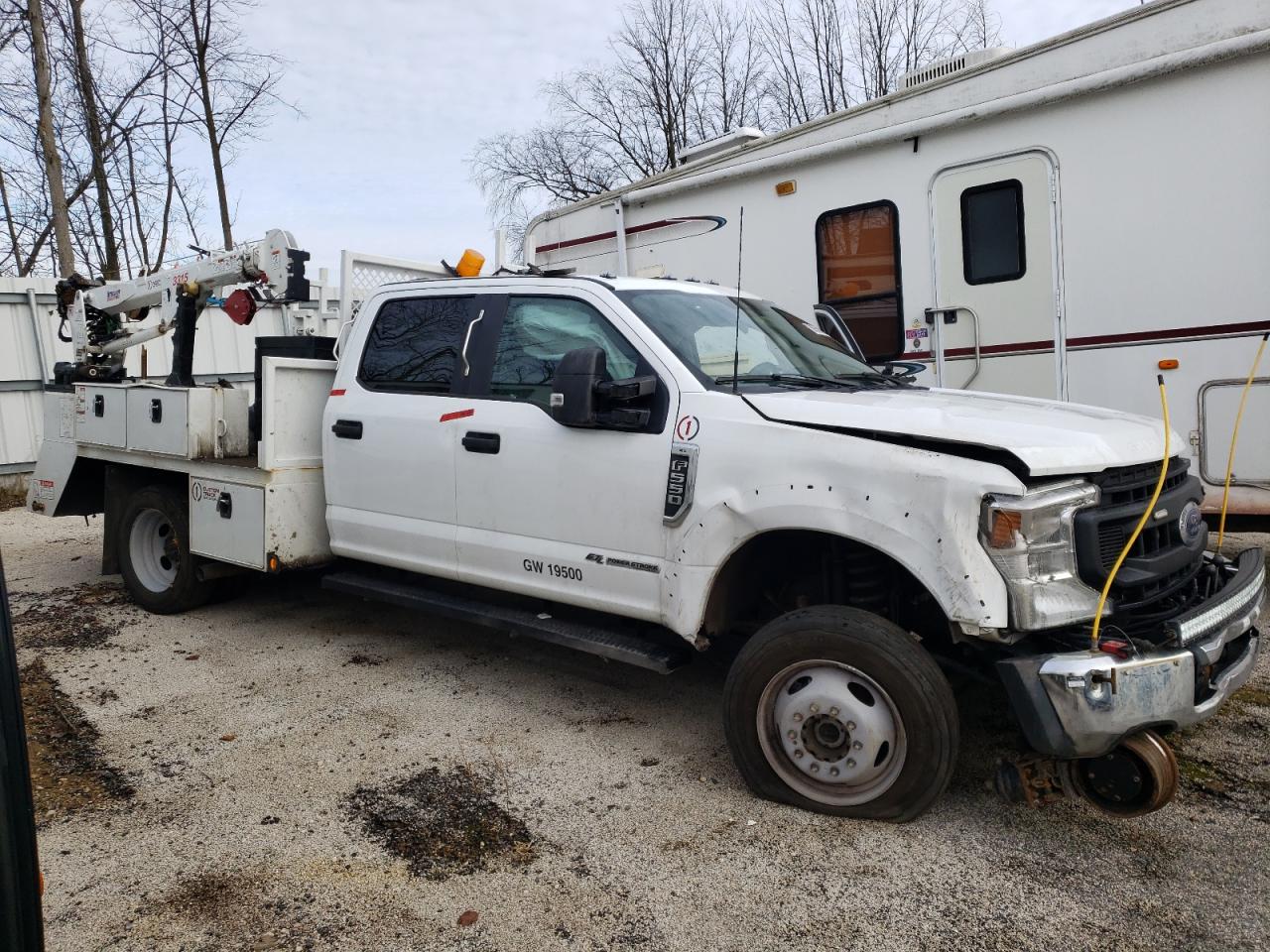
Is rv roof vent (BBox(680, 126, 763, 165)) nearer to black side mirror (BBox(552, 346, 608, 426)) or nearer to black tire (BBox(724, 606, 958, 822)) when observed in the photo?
black side mirror (BBox(552, 346, 608, 426))

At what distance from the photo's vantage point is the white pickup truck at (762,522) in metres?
3.14

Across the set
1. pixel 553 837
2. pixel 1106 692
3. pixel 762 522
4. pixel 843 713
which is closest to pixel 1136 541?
pixel 1106 692

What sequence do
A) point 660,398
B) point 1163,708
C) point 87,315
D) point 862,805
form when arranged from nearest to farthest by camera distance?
point 1163,708
point 862,805
point 660,398
point 87,315

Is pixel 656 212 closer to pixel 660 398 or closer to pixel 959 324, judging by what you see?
pixel 959 324

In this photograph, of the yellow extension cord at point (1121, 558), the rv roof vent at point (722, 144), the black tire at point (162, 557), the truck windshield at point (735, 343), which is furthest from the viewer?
the rv roof vent at point (722, 144)

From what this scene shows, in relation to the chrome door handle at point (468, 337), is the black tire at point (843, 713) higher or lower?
lower

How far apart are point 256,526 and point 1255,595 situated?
15.6 ft

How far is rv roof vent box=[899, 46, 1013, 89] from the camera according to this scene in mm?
6352

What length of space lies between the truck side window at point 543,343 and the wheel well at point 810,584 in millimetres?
994

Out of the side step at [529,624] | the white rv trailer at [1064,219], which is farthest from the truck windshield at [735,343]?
the white rv trailer at [1064,219]

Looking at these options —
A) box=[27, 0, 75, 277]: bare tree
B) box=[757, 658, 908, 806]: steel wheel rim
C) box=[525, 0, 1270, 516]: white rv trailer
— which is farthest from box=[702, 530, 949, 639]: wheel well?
box=[27, 0, 75, 277]: bare tree

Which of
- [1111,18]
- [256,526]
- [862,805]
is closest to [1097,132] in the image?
[1111,18]

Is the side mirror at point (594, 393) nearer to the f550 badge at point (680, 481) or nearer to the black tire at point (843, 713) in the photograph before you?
the f550 badge at point (680, 481)

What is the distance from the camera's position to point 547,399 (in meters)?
4.45
